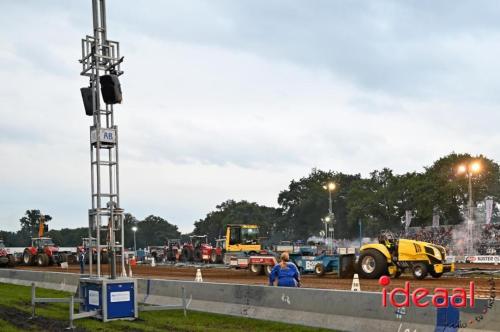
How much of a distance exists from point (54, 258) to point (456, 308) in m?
37.2

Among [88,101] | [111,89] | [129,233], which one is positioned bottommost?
[129,233]

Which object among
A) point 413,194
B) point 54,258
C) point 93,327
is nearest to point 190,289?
point 93,327

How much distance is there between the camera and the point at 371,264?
75.8 ft

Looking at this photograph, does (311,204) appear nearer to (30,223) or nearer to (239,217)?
(239,217)

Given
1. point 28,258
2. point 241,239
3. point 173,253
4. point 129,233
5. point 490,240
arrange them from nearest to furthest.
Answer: point 241,239 < point 28,258 < point 173,253 < point 490,240 < point 129,233

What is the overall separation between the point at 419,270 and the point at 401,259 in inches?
30.1

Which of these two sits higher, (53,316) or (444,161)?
(444,161)

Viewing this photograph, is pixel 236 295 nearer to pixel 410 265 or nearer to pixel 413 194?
pixel 410 265

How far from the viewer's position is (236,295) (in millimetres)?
13219

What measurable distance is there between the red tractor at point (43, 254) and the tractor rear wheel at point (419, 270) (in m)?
27.0

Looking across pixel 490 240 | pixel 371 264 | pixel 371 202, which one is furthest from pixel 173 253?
pixel 371 202

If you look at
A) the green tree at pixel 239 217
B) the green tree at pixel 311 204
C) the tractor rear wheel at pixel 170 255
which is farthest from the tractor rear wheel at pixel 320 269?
the green tree at pixel 239 217

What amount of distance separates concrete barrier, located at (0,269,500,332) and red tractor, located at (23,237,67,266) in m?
27.3

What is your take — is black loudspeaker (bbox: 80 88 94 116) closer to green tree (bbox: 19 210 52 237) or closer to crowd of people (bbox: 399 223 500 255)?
crowd of people (bbox: 399 223 500 255)
